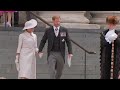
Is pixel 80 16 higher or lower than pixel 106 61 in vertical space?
higher

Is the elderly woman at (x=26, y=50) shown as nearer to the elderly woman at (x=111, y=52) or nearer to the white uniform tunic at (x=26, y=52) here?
the white uniform tunic at (x=26, y=52)

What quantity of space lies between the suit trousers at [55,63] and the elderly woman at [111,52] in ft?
Result: 4.38

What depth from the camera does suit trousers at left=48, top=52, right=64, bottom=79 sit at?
27.7ft

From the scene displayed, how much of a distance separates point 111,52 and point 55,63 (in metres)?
1.66

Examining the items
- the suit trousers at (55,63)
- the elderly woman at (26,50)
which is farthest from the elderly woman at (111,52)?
the elderly woman at (26,50)

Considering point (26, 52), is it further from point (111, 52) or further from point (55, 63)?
point (111, 52)

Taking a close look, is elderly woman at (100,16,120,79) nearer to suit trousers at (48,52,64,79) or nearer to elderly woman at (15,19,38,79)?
suit trousers at (48,52,64,79)

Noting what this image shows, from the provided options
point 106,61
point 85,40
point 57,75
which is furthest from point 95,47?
point 106,61

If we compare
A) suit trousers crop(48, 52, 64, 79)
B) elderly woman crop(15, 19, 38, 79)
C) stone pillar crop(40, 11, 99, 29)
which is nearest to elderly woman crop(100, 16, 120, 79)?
suit trousers crop(48, 52, 64, 79)

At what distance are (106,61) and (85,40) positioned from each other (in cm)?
438

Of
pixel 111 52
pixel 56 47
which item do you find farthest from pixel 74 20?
pixel 111 52

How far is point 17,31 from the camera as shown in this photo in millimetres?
11602
